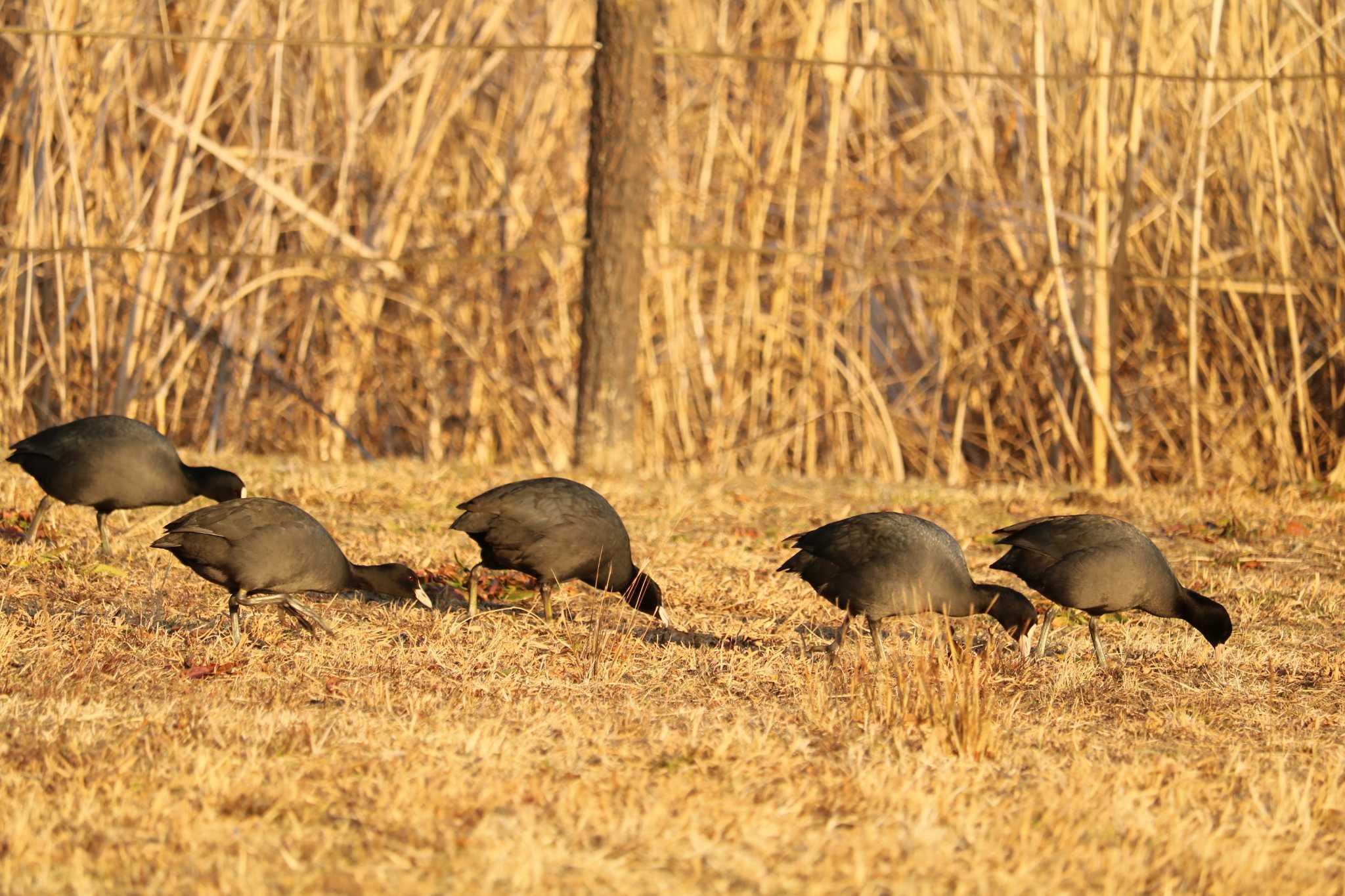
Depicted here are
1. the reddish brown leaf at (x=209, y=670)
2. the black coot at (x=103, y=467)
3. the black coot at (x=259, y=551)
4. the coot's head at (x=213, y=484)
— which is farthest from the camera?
the coot's head at (x=213, y=484)

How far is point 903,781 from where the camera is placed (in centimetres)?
367

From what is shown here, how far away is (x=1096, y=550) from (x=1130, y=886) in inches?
88.9

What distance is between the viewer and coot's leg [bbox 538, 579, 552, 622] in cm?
558

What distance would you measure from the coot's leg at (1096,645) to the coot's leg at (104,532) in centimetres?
365

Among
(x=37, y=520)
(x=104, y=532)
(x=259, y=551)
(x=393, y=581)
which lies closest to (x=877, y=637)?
(x=393, y=581)

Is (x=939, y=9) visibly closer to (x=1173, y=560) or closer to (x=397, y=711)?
(x=1173, y=560)

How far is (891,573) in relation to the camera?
197 inches

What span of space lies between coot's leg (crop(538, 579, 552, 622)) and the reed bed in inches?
143

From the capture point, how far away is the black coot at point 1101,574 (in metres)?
5.25

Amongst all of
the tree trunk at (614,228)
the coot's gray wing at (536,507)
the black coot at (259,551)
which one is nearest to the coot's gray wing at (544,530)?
the coot's gray wing at (536,507)

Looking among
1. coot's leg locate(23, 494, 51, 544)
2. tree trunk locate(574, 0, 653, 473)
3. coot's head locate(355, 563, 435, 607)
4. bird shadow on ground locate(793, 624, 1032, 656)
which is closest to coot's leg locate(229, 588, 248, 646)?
coot's head locate(355, 563, 435, 607)

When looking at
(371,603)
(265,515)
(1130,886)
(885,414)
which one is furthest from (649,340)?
(1130,886)

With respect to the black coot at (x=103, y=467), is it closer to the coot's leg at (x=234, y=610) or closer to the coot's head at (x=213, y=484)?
the coot's head at (x=213, y=484)

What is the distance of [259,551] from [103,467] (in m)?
1.40
